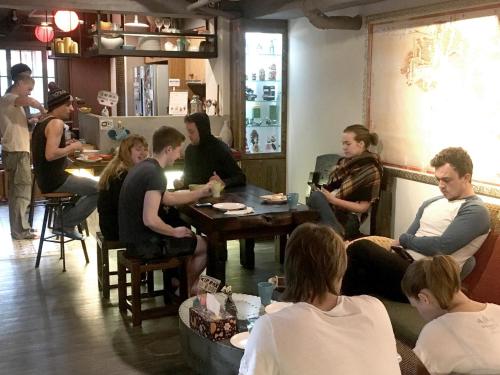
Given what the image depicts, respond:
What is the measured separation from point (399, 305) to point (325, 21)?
2.55 m

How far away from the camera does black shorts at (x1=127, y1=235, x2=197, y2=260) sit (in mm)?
3801

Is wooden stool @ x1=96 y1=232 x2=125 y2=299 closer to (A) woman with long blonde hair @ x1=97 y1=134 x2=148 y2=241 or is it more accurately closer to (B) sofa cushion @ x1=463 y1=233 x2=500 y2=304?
(A) woman with long blonde hair @ x1=97 y1=134 x2=148 y2=241

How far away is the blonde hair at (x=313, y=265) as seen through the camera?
168cm

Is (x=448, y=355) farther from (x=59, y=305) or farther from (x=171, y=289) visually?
(x=59, y=305)

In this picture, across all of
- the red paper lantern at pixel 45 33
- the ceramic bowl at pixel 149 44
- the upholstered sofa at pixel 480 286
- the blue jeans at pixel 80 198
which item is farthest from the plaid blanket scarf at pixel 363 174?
the red paper lantern at pixel 45 33

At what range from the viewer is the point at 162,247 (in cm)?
385

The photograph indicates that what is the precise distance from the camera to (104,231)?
423 cm

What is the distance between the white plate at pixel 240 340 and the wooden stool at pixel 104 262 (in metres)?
1.60

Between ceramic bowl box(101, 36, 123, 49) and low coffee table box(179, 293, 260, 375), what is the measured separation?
377 cm

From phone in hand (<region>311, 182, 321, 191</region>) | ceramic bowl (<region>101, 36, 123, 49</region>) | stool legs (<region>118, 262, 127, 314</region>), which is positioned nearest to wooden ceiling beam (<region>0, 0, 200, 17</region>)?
ceramic bowl (<region>101, 36, 123, 49</region>)

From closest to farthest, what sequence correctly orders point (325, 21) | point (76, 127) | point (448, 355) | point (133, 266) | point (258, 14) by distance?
point (448, 355), point (133, 266), point (325, 21), point (258, 14), point (76, 127)

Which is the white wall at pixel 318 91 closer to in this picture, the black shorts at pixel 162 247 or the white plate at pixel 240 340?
the black shorts at pixel 162 247

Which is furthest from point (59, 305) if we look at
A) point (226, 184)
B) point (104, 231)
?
point (226, 184)

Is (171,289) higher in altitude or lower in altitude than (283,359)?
lower
